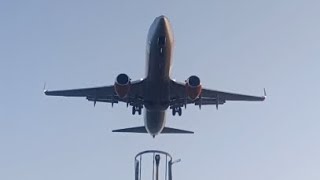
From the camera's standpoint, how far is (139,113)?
180ft

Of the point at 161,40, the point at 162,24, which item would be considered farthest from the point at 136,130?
the point at 162,24

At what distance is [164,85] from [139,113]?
711 centimetres

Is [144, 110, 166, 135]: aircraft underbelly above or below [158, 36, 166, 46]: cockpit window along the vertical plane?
below

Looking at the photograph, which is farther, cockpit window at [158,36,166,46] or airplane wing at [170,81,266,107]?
airplane wing at [170,81,266,107]

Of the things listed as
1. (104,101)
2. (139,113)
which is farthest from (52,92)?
(139,113)

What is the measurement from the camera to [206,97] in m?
56.2

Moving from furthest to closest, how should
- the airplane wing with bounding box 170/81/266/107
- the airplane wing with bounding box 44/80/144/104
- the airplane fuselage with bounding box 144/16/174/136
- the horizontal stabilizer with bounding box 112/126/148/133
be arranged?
the horizontal stabilizer with bounding box 112/126/148/133 < the airplane wing with bounding box 44/80/144/104 < the airplane wing with bounding box 170/81/266/107 < the airplane fuselage with bounding box 144/16/174/136

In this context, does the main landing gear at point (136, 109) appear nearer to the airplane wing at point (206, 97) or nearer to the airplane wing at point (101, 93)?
the airplane wing at point (101, 93)

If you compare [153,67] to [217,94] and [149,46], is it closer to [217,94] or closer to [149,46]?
[149,46]

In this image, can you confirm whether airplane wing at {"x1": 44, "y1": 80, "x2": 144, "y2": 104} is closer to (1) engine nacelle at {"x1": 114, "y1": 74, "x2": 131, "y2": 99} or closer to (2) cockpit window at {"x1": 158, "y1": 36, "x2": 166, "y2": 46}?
(1) engine nacelle at {"x1": 114, "y1": 74, "x2": 131, "y2": 99}

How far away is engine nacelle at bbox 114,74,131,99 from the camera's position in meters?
47.9

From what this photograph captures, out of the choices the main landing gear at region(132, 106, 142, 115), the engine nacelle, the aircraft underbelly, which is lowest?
the aircraft underbelly

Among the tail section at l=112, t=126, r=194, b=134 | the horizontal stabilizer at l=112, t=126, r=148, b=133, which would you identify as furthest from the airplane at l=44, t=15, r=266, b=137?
the tail section at l=112, t=126, r=194, b=134

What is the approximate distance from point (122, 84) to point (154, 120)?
654 cm
